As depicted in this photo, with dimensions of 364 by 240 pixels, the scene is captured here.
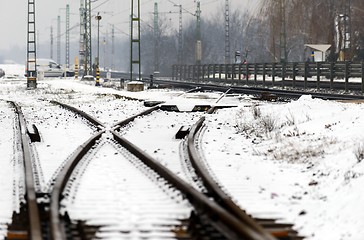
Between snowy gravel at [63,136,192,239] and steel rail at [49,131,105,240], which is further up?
steel rail at [49,131,105,240]

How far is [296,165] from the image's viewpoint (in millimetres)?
10461

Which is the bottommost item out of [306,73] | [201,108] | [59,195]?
[59,195]

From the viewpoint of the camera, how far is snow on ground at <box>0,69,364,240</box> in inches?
279

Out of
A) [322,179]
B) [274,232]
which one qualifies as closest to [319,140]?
[322,179]

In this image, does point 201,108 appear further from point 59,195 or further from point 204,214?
point 204,214

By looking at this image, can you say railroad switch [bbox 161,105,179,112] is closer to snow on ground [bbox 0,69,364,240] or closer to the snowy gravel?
snow on ground [bbox 0,69,364,240]

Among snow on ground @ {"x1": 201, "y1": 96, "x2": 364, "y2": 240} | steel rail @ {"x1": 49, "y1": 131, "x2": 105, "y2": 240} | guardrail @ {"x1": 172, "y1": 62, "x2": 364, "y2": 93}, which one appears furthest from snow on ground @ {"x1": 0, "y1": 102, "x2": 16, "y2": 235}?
guardrail @ {"x1": 172, "y1": 62, "x2": 364, "y2": 93}

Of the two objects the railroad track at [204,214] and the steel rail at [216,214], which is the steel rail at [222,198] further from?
the railroad track at [204,214]

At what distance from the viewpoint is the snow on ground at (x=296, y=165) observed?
7.09m

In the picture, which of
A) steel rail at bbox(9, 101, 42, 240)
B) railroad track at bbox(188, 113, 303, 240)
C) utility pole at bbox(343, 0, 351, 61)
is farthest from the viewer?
utility pole at bbox(343, 0, 351, 61)

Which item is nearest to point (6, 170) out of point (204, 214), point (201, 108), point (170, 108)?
point (204, 214)

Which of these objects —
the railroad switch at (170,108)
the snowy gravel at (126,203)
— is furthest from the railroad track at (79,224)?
the railroad switch at (170,108)

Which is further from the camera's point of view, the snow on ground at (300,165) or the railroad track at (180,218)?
the snow on ground at (300,165)

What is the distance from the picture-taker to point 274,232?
6.22 m
